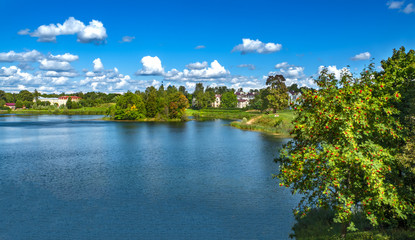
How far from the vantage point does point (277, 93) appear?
11569 centimetres

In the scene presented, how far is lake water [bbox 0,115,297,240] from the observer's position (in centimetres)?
2038

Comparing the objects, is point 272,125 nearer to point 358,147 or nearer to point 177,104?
point 177,104

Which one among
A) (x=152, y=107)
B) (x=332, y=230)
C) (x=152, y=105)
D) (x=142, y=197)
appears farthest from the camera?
(x=152, y=107)

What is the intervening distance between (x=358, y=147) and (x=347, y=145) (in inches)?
28.6

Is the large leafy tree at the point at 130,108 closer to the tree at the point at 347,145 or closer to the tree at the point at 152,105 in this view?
the tree at the point at 152,105

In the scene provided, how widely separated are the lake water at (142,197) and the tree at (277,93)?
6931 centimetres

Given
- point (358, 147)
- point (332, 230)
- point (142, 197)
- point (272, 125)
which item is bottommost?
point (142, 197)

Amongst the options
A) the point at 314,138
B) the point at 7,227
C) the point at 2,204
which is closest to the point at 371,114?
the point at 314,138

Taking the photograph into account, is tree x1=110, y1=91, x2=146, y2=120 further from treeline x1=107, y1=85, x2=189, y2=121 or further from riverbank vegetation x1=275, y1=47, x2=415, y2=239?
riverbank vegetation x1=275, y1=47, x2=415, y2=239

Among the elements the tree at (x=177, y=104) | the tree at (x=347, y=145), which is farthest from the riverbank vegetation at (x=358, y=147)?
the tree at (x=177, y=104)

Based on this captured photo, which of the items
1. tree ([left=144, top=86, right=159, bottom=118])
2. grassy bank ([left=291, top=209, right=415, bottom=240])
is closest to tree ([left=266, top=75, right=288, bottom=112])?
tree ([left=144, top=86, right=159, bottom=118])

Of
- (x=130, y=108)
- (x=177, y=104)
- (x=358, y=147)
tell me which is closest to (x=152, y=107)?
(x=130, y=108)

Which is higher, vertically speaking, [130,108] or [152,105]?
[152,105]

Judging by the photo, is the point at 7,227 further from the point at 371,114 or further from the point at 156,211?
the point at 371,114
